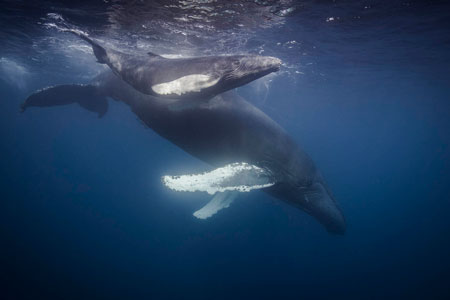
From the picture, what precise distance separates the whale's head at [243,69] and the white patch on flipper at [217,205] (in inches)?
196

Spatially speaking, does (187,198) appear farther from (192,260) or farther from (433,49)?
(433,49)

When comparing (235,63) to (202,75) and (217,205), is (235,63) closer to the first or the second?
(202,75)

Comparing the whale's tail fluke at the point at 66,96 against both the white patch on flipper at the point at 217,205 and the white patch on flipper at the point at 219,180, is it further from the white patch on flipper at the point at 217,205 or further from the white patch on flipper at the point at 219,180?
the white patch on flipper at the point at 217,205

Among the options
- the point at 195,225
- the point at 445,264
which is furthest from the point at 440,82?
the point at 195,225

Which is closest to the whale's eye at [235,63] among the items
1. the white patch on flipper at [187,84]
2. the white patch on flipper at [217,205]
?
the white patch on flipper at [187,84]

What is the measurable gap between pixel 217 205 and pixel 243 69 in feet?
18.8

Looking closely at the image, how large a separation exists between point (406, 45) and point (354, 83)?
13.7 m

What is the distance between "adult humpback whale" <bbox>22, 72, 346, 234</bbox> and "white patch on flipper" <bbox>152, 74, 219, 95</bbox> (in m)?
1.27

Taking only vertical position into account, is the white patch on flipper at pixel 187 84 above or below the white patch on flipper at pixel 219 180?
above

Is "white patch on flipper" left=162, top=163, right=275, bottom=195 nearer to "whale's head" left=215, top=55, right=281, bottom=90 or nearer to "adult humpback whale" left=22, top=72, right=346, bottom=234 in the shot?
"adult humpback whale" left=22, top=72, right=346, bottom=234

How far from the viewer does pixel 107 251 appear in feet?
103

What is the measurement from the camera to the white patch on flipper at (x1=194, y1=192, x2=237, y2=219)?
8.34 metres

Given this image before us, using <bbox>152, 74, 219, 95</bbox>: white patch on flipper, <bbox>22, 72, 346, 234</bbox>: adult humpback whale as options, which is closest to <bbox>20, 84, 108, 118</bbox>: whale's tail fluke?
<bbox>22, 72, 346, 234</bbox>: adult humpback whale

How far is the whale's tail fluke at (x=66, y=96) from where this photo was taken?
29.2 ft
